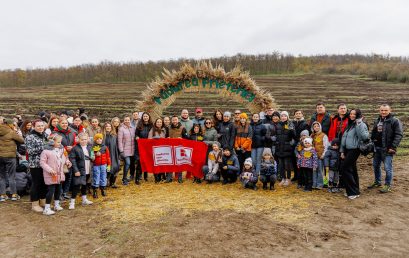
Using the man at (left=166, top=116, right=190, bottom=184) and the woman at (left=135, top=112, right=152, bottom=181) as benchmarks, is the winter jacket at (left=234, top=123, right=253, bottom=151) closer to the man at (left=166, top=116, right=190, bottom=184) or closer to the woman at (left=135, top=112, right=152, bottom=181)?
the man at (left=166, top=116, right=190, bottom=184)

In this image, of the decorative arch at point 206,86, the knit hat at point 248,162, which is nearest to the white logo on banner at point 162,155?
the decorative arch at point 206,86

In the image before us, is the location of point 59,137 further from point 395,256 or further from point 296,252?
point 395,256

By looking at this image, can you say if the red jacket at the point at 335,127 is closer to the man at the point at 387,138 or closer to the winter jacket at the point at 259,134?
the man at the point at 387,138

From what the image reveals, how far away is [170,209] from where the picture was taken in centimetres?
673

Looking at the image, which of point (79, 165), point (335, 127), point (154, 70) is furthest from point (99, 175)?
point (154, 70)

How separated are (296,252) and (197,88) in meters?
6.30

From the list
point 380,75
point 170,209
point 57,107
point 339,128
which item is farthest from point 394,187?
point 380,75

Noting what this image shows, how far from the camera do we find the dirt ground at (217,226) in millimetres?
5090

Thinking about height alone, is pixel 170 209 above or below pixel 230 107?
below

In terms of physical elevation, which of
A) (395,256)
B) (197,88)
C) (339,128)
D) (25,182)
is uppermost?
(197,88)

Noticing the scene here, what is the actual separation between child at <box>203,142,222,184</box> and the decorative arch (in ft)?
7.26

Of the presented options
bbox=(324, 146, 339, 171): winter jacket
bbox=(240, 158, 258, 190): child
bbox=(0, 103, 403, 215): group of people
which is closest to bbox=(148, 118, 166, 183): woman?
bbox=(0, 103, 403, 215): group of people

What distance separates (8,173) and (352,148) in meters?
7.17

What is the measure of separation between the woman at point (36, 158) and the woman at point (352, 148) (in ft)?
19.7
